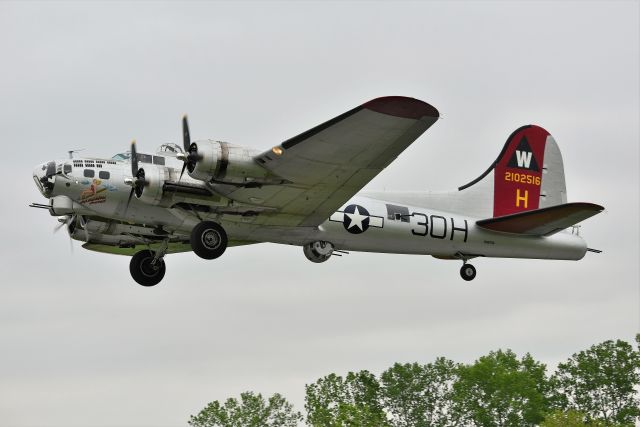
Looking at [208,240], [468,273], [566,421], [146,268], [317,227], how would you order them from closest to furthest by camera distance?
1. [208,240]
2. [317,227]
3. [146,268]
4. [468,273]
5. [566,421]

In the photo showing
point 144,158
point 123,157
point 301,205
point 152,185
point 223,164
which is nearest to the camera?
point 223,164

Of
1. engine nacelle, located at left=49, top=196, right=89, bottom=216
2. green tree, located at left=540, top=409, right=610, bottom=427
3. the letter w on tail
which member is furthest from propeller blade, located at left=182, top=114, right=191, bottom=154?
green tree, located at left=540, top=409, right=610, bottom=427

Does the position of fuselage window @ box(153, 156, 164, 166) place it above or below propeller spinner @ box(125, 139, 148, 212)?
above

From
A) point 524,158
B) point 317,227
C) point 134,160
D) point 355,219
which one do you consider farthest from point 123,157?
point 524,158

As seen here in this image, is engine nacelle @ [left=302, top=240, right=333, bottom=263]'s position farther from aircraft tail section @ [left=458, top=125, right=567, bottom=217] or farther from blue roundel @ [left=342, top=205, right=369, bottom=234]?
aircraft tail section @ [left=458, top=125, right=567, bottom=217]

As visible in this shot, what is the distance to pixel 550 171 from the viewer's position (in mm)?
30109

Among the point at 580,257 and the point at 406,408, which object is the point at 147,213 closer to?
the point at 580,257

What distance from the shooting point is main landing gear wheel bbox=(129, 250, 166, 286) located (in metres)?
26.6

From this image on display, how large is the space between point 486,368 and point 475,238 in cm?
2904

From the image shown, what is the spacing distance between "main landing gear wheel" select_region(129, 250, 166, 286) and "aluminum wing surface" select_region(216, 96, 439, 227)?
112 inches

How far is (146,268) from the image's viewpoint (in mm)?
26609

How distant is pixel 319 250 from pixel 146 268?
154 inches

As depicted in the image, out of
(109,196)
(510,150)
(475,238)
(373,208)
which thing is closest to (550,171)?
(510,150)

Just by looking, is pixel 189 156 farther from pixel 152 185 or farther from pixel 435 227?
pixel 435 227
